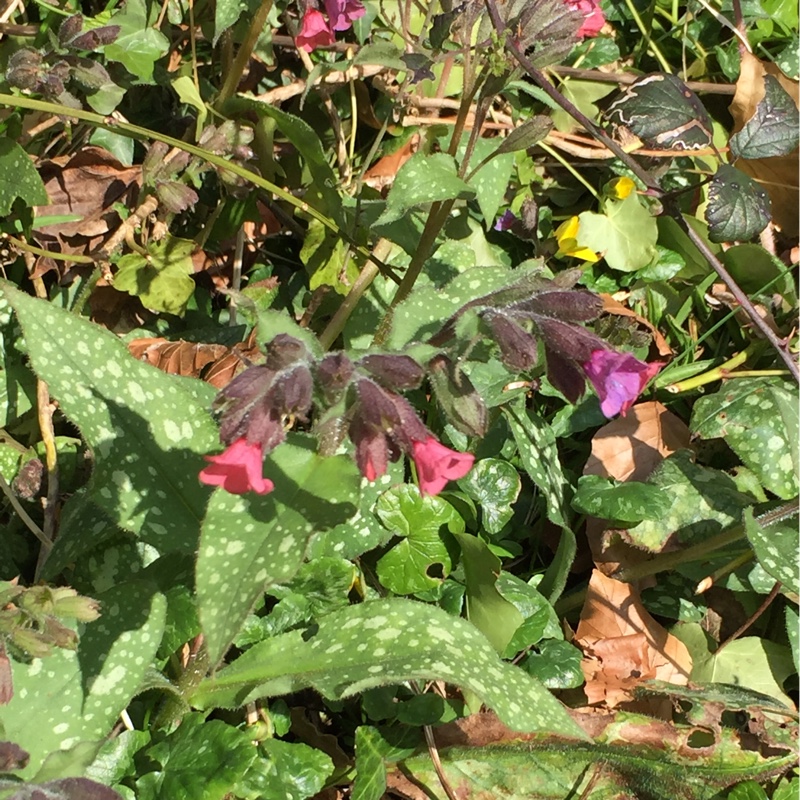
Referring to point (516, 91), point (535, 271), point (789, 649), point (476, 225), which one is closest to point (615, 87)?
point (516, 91)

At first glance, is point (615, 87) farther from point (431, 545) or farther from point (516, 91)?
point (431, 545)

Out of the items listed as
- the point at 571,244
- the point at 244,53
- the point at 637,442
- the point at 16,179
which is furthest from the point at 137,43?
the point at 637,442

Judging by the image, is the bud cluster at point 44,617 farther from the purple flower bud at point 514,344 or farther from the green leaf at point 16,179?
the green leaf at point 16,179

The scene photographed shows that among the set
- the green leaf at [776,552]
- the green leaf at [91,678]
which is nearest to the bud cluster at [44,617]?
the green leaf at [91,678]

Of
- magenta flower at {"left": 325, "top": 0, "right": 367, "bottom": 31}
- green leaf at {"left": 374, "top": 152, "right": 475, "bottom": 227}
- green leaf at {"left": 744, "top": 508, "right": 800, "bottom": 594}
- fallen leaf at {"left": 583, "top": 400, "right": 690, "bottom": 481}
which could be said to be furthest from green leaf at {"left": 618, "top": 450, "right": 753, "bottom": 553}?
magenta flower at {"left": 325, "top": 0, "right": 367, "bottom": 31}

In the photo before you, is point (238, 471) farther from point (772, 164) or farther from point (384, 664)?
point (772, 164)

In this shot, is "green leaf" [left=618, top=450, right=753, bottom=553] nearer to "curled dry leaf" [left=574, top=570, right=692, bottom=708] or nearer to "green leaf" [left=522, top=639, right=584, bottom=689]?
"curled dry leaf" [left=574, top=570, right=692, bottom=708]
